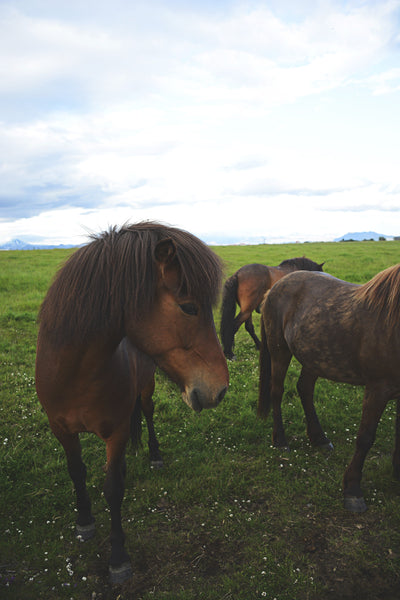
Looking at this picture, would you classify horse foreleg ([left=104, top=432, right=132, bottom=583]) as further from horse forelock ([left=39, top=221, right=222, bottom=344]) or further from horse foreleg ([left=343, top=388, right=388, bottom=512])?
horse foreleg ([left=343, top=388, right=388, bottom=512])

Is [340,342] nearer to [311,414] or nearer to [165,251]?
[311,414]

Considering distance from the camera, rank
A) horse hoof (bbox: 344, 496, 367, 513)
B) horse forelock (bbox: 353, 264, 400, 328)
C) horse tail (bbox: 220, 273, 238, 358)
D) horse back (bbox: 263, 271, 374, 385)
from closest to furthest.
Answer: horse forelock (bbox: 353, 264, 400, 328) → horse hoof (bbox: 344, 496, 367, 513) → horse back (bbox: 263, 271, 374, 385) → horse tail (bbox: 220, 273, 238, 358)

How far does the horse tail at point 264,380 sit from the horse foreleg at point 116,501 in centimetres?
259

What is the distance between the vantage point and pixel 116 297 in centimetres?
204

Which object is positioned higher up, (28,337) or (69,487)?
(28,337)

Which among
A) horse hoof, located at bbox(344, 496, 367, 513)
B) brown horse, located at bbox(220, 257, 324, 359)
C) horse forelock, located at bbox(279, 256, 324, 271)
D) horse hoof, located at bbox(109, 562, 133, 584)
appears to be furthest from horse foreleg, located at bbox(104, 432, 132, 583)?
horse forelock, located at bbox(279, 256, 324, 271)

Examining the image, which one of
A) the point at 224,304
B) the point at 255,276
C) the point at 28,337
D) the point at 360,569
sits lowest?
the point at 360,569

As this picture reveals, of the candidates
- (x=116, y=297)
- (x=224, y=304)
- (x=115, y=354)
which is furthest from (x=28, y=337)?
(x=116, y=297)

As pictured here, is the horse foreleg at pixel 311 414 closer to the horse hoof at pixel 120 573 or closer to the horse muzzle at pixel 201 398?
the horse hoof at pixel 120 573

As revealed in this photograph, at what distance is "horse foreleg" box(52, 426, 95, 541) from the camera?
9.69 ft

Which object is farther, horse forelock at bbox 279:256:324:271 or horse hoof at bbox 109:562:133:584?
horse forelock at bbox 279:256:324:271

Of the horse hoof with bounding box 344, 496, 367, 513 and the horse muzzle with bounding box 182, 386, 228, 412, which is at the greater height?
the horse muzzle with bounding box 182, 386, 228, 412

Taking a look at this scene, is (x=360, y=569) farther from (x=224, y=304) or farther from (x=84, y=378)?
(x=224, y=304)

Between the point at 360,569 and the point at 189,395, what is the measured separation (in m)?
2.28
